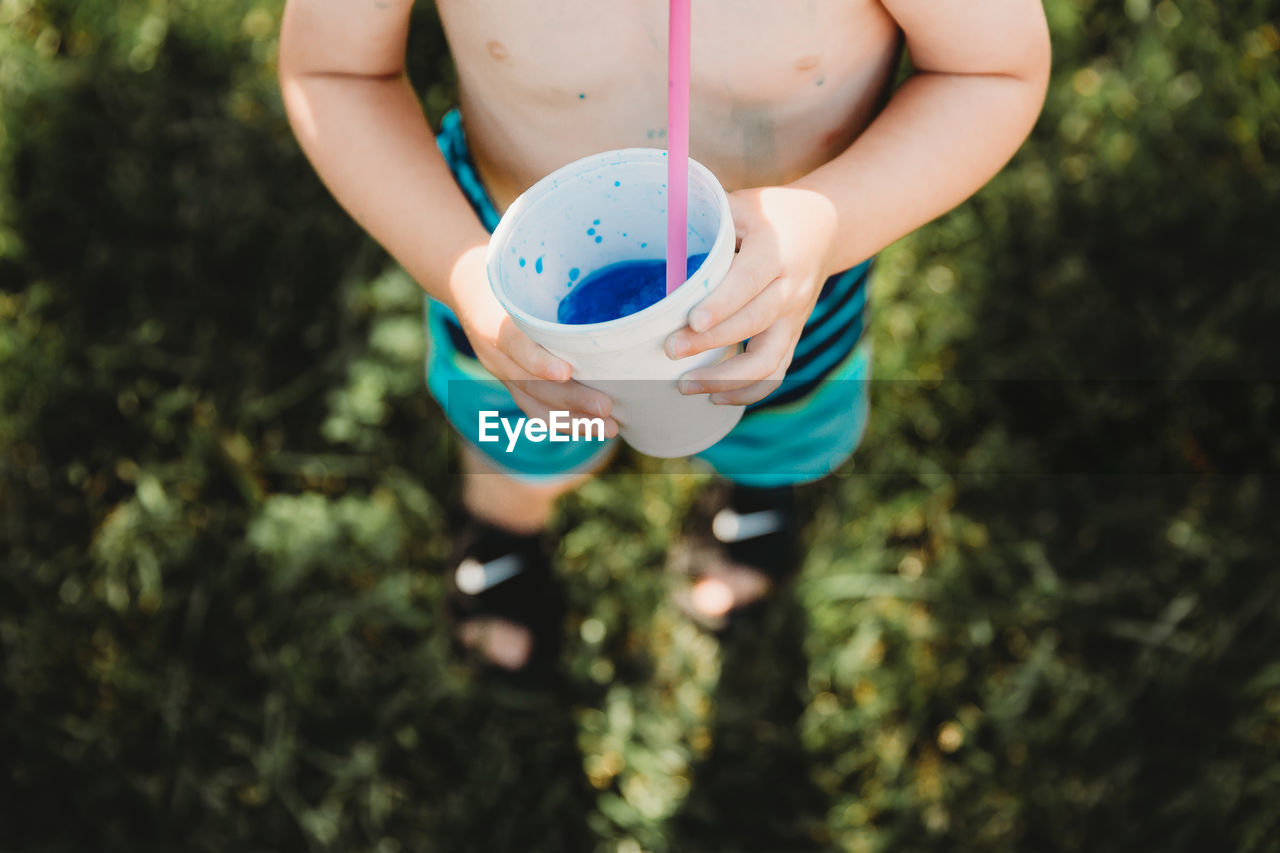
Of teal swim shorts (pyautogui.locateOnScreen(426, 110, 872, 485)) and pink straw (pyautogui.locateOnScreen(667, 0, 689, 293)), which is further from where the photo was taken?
teal swim shorts (pyautogui.locateOnScreen(426, 110, 872, 485))

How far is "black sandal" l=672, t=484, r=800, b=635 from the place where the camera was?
1637mm

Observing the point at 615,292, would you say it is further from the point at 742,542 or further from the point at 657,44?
the point at 742,542

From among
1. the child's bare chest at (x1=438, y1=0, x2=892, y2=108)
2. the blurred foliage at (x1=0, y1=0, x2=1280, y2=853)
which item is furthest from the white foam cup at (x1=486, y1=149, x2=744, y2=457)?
the blurred foliage at (x1=0, y1=0, x2=1280, y2=853)

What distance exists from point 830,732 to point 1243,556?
641 millimetres

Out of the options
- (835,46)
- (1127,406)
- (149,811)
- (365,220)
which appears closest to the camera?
(835,46)

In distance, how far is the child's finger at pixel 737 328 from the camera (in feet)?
2.45

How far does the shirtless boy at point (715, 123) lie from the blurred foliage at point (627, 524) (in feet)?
2.59

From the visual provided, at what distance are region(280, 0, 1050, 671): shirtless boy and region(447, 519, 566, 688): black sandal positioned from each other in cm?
65

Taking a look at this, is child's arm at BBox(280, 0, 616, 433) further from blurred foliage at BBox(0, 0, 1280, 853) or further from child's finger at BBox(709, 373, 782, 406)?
blurred foliage at BBox(0, 0, 1280, 853)

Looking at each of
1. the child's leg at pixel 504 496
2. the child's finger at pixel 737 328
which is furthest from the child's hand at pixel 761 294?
the child's leg at pixel 504 496

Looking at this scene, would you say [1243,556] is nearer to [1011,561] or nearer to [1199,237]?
[1011,561]

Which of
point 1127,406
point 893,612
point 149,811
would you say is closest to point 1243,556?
point 1127,406

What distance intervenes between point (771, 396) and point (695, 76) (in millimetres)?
396

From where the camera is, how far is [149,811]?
5.23ft
